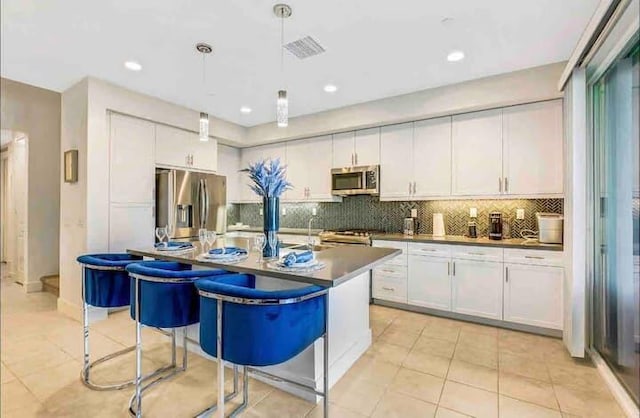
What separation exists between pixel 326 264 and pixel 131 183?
10.1 ft

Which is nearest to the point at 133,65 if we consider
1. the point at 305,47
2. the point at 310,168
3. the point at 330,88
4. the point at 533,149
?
the point at 305,47

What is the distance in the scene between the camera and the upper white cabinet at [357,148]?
14.6 ft

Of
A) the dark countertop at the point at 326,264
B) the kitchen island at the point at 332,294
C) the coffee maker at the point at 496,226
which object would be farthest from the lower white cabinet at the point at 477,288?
the dark countertop at the point at 326,264

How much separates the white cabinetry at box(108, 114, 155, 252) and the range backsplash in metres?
2.21

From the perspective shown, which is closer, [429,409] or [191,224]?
[429,409]

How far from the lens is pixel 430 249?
370 centimetres

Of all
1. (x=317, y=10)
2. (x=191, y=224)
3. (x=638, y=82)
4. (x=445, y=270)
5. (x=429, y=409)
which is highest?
(x=317, y=10)

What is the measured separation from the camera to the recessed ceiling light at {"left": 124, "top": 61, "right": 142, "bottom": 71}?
3.11 meters

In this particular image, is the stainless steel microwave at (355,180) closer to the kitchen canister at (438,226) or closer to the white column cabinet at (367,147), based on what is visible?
the white column cabinet at (367,147)

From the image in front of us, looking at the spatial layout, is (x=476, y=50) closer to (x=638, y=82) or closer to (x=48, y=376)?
(x=638, y=82)

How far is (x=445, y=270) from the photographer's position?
3.60 meters

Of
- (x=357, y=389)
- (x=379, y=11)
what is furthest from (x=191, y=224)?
(x=379, y=11)

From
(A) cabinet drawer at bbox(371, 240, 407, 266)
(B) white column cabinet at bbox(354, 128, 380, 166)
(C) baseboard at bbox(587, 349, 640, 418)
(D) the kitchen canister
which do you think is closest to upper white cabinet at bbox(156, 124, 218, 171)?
(B) white column cabinet at bbox(354, 128, 380, 166)

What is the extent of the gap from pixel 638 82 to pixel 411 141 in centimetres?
238
